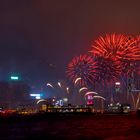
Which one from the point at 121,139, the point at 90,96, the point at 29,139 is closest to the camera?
the point at 121,139

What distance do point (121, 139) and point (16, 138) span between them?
12.7m

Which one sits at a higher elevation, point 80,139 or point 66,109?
point 66,109

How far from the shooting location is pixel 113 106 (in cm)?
18750

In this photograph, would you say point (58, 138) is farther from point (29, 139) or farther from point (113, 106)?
point (113, 106)

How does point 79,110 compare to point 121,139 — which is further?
point 79,110

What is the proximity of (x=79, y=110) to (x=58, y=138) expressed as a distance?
112 meters

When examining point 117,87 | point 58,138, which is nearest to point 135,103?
point 117,87

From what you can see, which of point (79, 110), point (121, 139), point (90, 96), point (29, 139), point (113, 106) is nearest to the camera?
point (121, 139)

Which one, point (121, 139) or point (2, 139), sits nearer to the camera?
point (121, 139)

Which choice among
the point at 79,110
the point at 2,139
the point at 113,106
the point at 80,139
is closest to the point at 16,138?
the point at 2,139

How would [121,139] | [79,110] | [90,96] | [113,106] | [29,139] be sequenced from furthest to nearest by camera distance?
[113,106]
[90,96]
[79,110]
[29,139]
[121,139]

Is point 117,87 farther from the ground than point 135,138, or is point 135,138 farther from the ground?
point 117,87

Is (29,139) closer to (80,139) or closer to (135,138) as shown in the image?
(80,139)

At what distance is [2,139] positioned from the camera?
49594 millimetres
